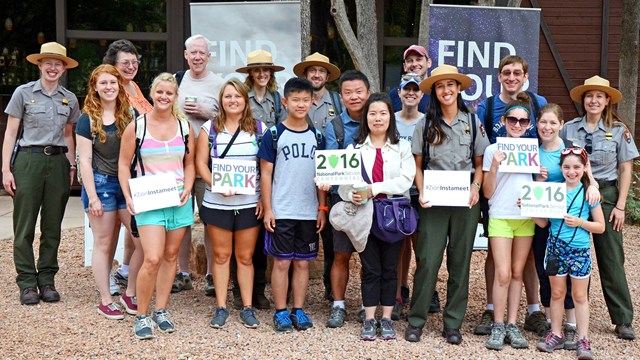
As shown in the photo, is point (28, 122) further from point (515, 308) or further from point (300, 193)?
point (515, 308)

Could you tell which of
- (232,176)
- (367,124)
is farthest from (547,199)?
(232,176)

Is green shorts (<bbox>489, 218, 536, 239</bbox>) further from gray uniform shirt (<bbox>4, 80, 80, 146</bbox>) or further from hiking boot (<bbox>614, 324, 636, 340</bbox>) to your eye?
gray uniform shirt (<bbox>4, 80, 80, 146</bbox>)

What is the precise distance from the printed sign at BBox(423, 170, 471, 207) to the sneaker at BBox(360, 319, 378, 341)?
950 mm

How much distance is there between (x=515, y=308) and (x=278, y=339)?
5.38ft

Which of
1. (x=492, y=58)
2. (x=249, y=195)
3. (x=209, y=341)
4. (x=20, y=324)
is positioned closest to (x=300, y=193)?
(x=249, y=195)

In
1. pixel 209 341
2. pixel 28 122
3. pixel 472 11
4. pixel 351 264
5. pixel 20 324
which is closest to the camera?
pixel 209 341

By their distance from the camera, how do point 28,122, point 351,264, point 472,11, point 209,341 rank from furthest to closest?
point 472,11 < point 351,264 < point 28,122 < point 209,341

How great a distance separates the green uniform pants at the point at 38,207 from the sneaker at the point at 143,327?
1.30 m

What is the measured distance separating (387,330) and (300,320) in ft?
2.08

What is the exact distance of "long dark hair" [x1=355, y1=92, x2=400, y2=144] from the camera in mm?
4910

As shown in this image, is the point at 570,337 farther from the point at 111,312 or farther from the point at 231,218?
the point at 111,312

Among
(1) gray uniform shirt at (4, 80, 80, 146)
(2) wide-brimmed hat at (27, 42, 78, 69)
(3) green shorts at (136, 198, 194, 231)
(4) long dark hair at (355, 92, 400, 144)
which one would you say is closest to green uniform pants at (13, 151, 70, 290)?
(1) gray uniform shirt at (4, 80, 80, 146)

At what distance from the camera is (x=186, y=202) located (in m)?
5.02

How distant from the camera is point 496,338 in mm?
4859
